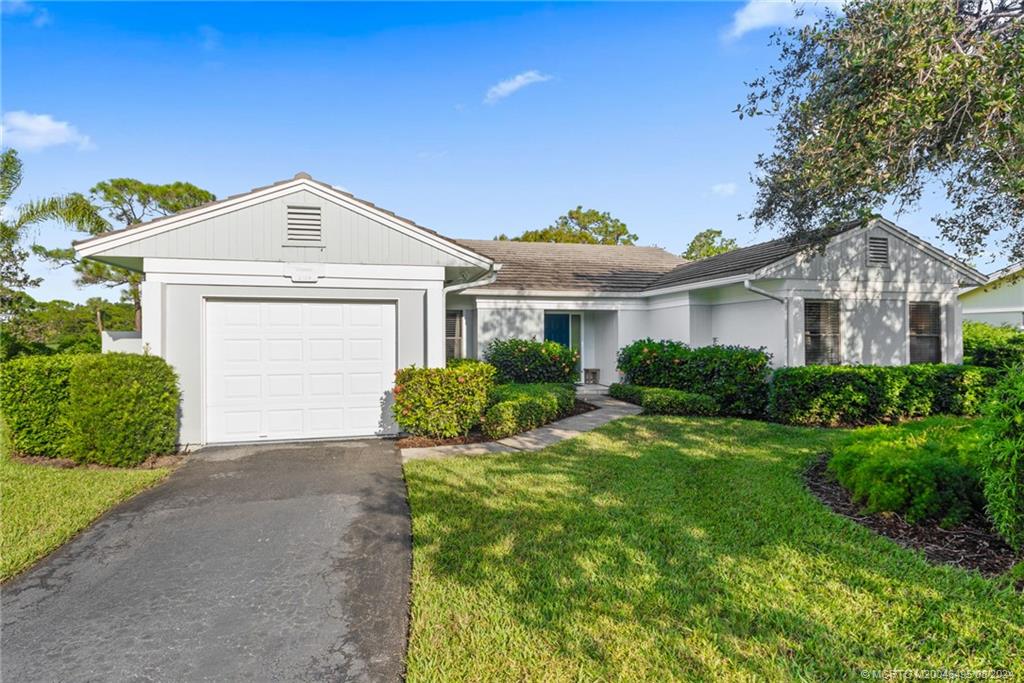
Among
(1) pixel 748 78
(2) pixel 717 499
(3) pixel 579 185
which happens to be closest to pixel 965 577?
(2) pixel 717 499


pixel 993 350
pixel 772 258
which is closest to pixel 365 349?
pixel 772 258

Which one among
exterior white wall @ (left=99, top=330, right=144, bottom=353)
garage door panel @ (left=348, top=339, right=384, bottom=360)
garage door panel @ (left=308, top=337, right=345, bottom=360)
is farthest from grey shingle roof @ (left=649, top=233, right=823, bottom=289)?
exterior white wall @ (left=99, top=330, right=144, bottom=353)

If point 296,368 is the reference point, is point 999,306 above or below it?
above

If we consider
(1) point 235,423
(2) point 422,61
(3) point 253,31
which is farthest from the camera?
(2) point 422,61

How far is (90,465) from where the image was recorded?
23.4 feet

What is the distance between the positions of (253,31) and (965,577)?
14021 mm

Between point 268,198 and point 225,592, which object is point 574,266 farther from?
point 225,592

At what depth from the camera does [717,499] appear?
5453mm

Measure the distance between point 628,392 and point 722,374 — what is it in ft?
7.80

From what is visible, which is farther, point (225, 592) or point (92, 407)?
point (92, 407)

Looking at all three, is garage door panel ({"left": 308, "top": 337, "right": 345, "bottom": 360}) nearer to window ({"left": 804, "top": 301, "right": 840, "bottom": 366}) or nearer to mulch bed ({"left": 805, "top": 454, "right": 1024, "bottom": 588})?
mulch bed ({"left": 805, "top": 454, "right": 1024, "bottom": 588})

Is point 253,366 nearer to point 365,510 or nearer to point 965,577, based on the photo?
point 365,510

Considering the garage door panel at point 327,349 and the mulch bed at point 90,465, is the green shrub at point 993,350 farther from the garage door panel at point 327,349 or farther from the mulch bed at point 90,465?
the mulch bed at point 90,465

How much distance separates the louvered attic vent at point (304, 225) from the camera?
845 cm
